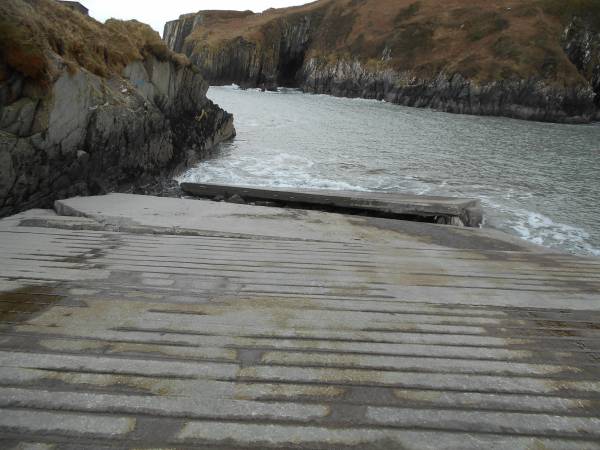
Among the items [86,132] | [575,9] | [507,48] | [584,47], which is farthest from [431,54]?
[86,132]

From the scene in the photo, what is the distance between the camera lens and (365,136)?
25469 mm

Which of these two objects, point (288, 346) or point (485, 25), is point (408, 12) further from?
point (288, 346)

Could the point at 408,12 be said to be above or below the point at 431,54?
above

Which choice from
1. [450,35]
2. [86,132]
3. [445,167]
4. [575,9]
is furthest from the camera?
[450,35]

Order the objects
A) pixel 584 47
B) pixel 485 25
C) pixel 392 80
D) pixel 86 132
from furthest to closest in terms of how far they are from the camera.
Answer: pixel 392 80, pixel 485 25, pixel 584 47, pixel 86 132

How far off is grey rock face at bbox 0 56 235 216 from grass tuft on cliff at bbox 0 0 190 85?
26 centimetres

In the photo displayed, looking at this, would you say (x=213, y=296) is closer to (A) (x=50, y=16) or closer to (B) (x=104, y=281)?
(B) (x=104, y=281)

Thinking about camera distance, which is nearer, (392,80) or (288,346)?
(288,346)

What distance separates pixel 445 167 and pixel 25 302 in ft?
54.8

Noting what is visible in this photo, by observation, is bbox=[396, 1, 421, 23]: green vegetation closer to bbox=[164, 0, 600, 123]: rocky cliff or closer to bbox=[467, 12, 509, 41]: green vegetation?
bbox=[164, 0, 600, 123]: rocky cliff

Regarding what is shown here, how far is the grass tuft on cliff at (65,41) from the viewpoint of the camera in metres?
6.88

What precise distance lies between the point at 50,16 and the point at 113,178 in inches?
149

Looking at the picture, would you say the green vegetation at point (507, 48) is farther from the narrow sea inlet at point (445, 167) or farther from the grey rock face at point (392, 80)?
the narrow sea inlet at point (445, 167)

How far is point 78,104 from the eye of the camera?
27.5 ft
